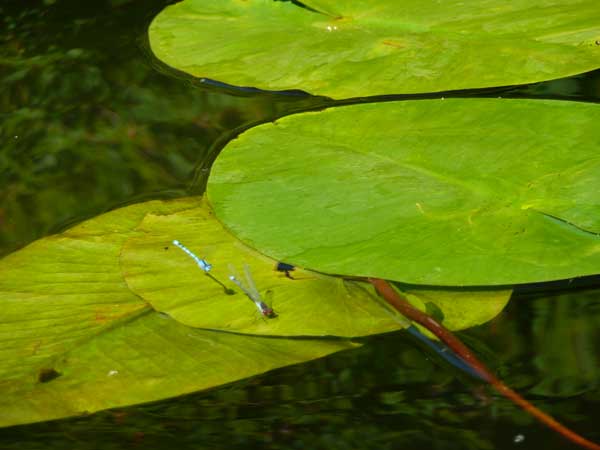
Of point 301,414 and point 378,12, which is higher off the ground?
point 378,12

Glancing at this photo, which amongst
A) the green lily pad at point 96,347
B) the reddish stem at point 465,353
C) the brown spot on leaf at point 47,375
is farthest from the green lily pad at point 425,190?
the brown spot on leaf at point 47,375

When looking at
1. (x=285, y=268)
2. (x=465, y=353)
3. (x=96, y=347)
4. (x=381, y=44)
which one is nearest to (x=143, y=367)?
(x=96, y=347)

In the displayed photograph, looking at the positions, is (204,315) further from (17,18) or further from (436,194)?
(17,18)

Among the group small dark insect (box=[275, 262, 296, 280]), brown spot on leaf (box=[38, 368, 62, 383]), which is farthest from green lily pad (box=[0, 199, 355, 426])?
small dark insect (box=[275, 262, 296, 280])

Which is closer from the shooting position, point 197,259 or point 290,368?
point 290,368

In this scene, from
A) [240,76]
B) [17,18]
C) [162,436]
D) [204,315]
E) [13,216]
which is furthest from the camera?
[17,18]

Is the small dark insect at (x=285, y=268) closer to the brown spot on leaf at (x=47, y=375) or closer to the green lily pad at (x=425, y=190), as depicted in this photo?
the green lily pad at (x=425, y=190)

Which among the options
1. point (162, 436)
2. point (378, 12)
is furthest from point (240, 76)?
point (162, 436)

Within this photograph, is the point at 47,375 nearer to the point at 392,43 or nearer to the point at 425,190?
the point at 425,190
